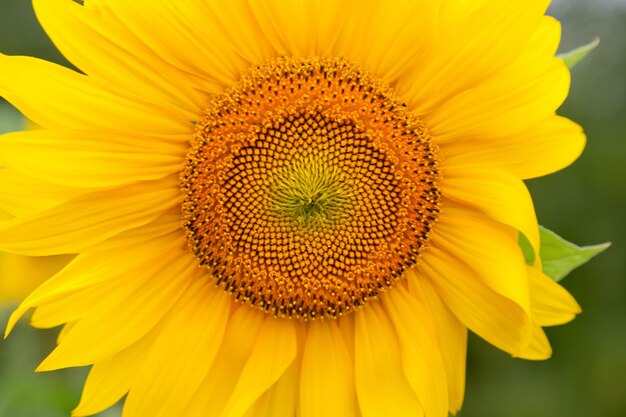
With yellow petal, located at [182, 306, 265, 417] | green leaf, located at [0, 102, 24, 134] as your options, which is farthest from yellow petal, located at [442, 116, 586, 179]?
green leaf, located at [0, 102, 24, 134]

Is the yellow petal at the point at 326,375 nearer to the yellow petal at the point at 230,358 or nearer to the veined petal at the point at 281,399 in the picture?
the veined petal at the point at 281,399

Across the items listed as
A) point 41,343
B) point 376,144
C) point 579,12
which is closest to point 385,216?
point 376,144

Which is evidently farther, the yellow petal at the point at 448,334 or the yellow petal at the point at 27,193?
the yellow petal at the point at 448,334

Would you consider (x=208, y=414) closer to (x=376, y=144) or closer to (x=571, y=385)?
(x=376, y=144)

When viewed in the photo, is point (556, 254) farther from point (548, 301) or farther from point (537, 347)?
point (537, 347)

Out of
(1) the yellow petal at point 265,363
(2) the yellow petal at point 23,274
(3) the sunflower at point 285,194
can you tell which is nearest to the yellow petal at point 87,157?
(3) the sunflower at point 285,194
